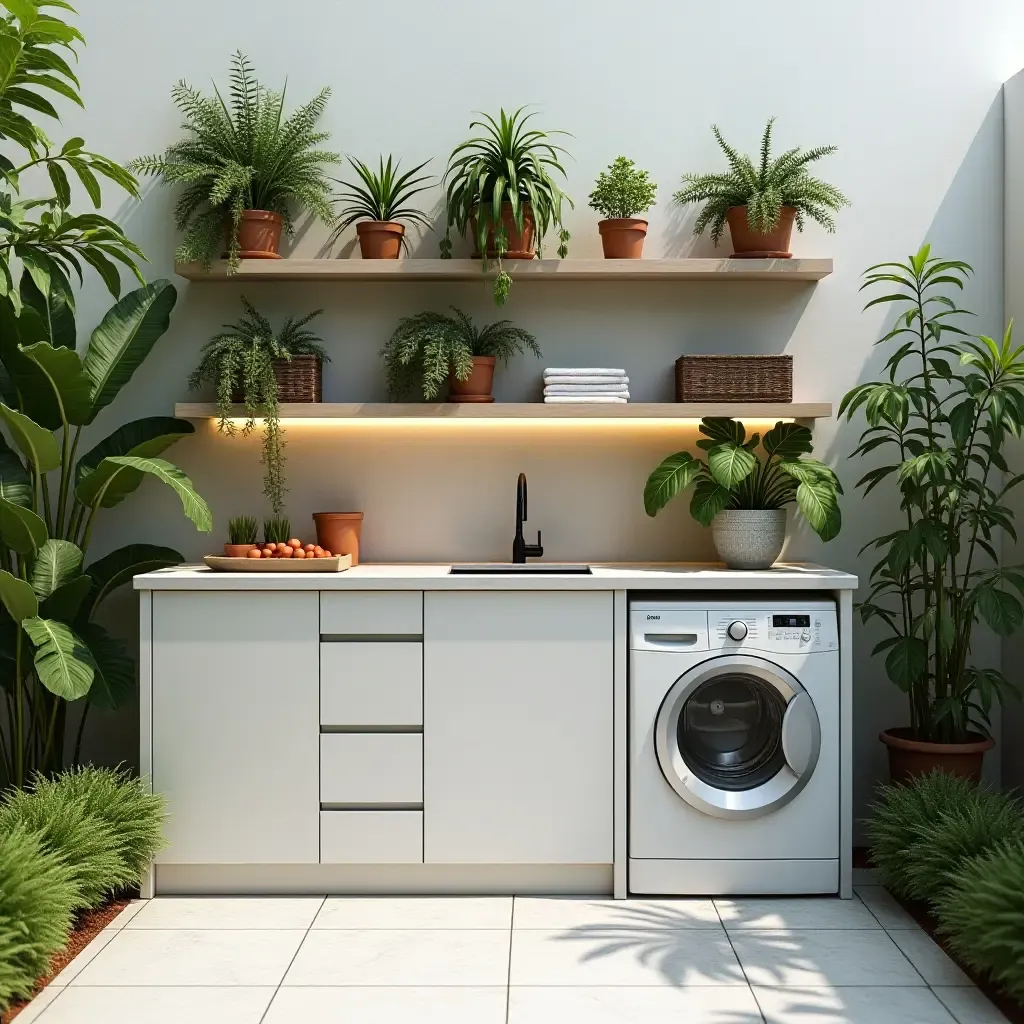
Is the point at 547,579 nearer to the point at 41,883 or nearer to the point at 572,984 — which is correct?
the point at 572,984

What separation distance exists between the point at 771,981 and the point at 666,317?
7.12ft

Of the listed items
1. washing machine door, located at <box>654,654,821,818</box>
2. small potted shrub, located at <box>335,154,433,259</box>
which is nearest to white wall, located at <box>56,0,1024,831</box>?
small potted shrub, located at <box>335,154,433,259</box>

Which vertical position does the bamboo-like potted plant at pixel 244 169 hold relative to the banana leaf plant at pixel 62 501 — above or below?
above

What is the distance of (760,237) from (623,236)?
45cm

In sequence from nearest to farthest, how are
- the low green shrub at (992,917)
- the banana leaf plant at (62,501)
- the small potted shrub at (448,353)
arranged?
the low green shrub at (992,917)
the banana leaf plant at (62,501)
the small potted shrub at (448,353)

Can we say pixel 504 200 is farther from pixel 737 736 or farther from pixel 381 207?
pixel 737 736

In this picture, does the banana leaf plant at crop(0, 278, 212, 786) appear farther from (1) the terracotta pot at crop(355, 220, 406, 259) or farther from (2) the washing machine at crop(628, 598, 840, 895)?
(2) the washing machine at crop(628, 598, 840, 895)

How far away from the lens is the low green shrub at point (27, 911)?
2.44m

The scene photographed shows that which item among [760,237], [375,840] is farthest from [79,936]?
[760,237]

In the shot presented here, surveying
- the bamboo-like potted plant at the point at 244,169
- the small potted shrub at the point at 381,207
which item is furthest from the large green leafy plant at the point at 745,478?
the bamboo-like potted plant at the point at 244,169

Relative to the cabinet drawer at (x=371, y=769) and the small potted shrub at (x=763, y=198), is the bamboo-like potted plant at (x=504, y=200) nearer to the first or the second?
the small potted shrub at (x=763, y=198)

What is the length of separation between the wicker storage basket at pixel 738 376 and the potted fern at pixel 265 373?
4.16 feet

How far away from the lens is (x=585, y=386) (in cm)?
363

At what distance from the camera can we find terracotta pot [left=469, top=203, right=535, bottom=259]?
357cm
